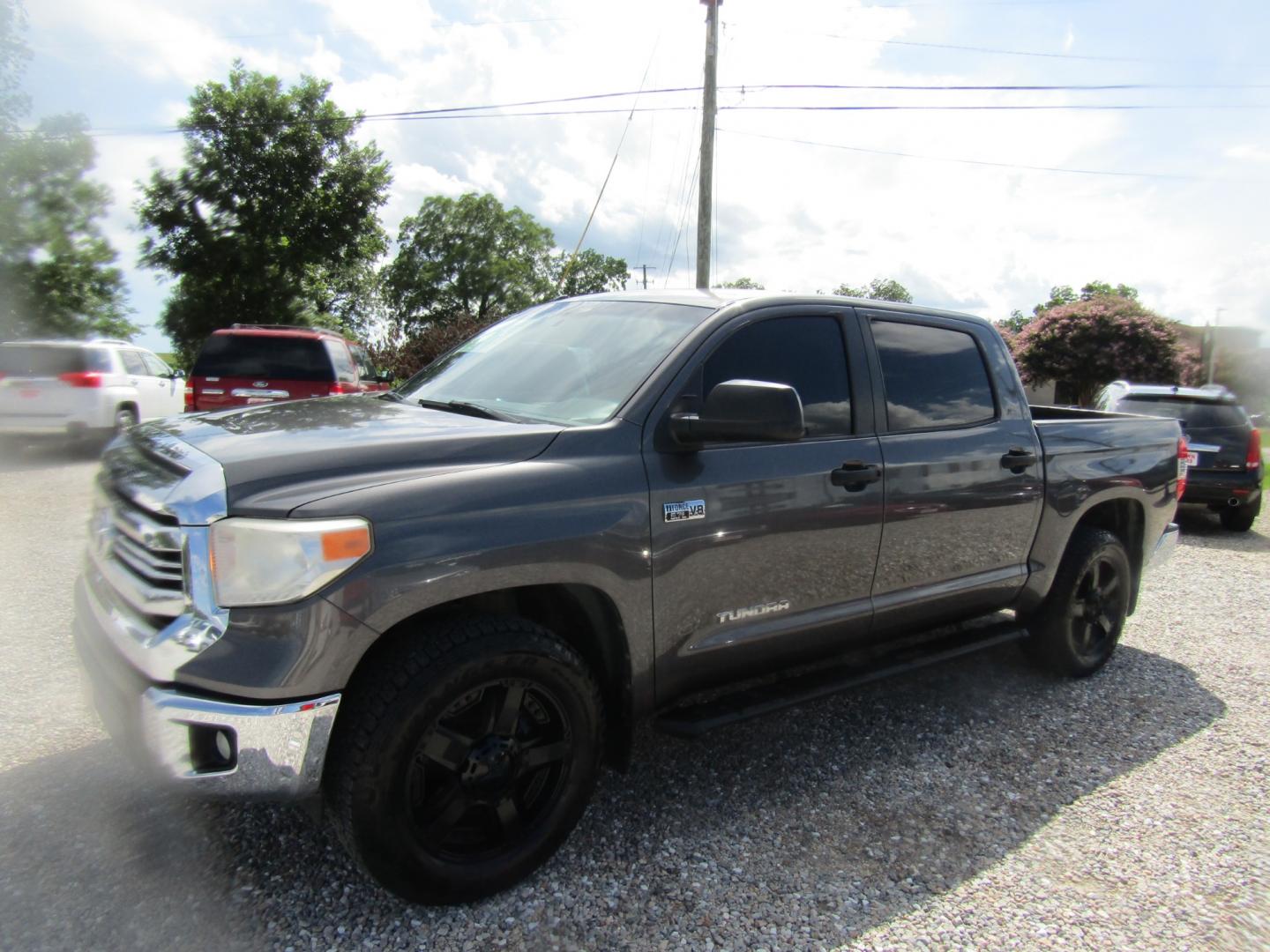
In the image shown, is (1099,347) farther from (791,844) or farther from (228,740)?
(228,740)

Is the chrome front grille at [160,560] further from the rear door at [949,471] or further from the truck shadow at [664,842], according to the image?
the rear door at [949,471]

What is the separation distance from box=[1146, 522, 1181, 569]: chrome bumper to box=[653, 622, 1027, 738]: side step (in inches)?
49.9

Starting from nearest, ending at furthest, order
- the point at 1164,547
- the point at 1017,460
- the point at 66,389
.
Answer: the point at 1017,460 → the point at 1164,547 → the point at 66,389

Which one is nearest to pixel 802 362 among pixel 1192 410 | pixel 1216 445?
pixel 1216 445

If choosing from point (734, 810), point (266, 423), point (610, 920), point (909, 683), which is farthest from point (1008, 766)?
point (266, 423)

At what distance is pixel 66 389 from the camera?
1180cm

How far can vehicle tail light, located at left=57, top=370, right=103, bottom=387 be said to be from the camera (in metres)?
11.8

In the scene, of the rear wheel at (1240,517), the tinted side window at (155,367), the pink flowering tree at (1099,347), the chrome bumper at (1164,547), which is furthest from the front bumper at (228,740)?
the pink flowering tree at (1099,347)

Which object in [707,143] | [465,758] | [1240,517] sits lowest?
[1240,517]

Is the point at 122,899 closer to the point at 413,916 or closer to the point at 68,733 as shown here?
the point at 413,916

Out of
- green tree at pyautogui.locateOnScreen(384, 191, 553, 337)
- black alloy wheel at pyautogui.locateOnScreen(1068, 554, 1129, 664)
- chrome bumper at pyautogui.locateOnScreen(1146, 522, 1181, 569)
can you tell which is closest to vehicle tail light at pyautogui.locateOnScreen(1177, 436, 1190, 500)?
chrome bumper at pyautogui.locateOnScreen(1146, 522, 1181, 569)

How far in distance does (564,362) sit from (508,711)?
4.34 feet

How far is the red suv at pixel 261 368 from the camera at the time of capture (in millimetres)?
10508

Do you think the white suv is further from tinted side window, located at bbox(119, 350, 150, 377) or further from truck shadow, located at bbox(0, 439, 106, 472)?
truck shadow, located at bbox(0, 439, 106, 472)
